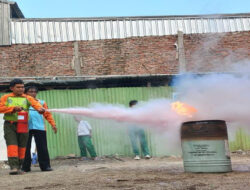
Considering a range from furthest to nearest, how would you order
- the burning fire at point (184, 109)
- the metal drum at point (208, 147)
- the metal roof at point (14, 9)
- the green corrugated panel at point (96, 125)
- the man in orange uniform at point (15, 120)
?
the metal roof at point (14, 9) < the green corrugated panel at point (96, 125) < the man in orange uniform at point (15, 120) < the burning fire at point (184, 109) < the metal drum at point (208, 147)

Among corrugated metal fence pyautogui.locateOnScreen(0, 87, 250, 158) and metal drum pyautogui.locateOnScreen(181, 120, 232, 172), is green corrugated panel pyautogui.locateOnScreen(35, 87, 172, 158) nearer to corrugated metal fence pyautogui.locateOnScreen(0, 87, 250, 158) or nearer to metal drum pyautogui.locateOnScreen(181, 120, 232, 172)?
corrugated metal fence pyautogui.locateOnScreen(0, 87, 250, 158)

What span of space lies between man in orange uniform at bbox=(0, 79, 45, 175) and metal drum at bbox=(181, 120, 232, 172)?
328 cm

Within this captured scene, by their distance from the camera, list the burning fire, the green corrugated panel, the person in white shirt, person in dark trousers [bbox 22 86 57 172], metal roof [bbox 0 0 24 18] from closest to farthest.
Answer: the burning fire → person in dark trousers [bbox 22 86 57 172] → the person in white shirt → the green corrugated panel → metal roof [bbox 0 0 24 18]

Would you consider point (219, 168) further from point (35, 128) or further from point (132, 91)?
point (132, 91)

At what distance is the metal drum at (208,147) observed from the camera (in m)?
6.48

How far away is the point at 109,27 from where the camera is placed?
18750 mm

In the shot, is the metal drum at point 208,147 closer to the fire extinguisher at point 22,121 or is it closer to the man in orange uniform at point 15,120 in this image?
the man in orange uniform at point 15,120

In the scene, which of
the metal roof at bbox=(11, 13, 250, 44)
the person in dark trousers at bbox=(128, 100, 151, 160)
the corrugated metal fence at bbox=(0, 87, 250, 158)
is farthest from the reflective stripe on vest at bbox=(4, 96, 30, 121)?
the metal roof at bbox=(11, 13, 250, 44)

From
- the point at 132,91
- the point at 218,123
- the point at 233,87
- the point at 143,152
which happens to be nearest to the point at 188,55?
the point at 132,91

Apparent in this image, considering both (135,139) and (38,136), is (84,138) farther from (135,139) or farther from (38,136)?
(38,136)

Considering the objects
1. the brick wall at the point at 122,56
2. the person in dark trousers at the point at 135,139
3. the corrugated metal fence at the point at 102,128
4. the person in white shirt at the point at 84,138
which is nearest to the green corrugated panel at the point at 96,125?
the corrugated metal fence at the point at 102,128

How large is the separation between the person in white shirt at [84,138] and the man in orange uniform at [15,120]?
4264mm

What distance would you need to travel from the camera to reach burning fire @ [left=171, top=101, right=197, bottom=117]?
7.27m

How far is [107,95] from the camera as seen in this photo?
13812 millimetres
